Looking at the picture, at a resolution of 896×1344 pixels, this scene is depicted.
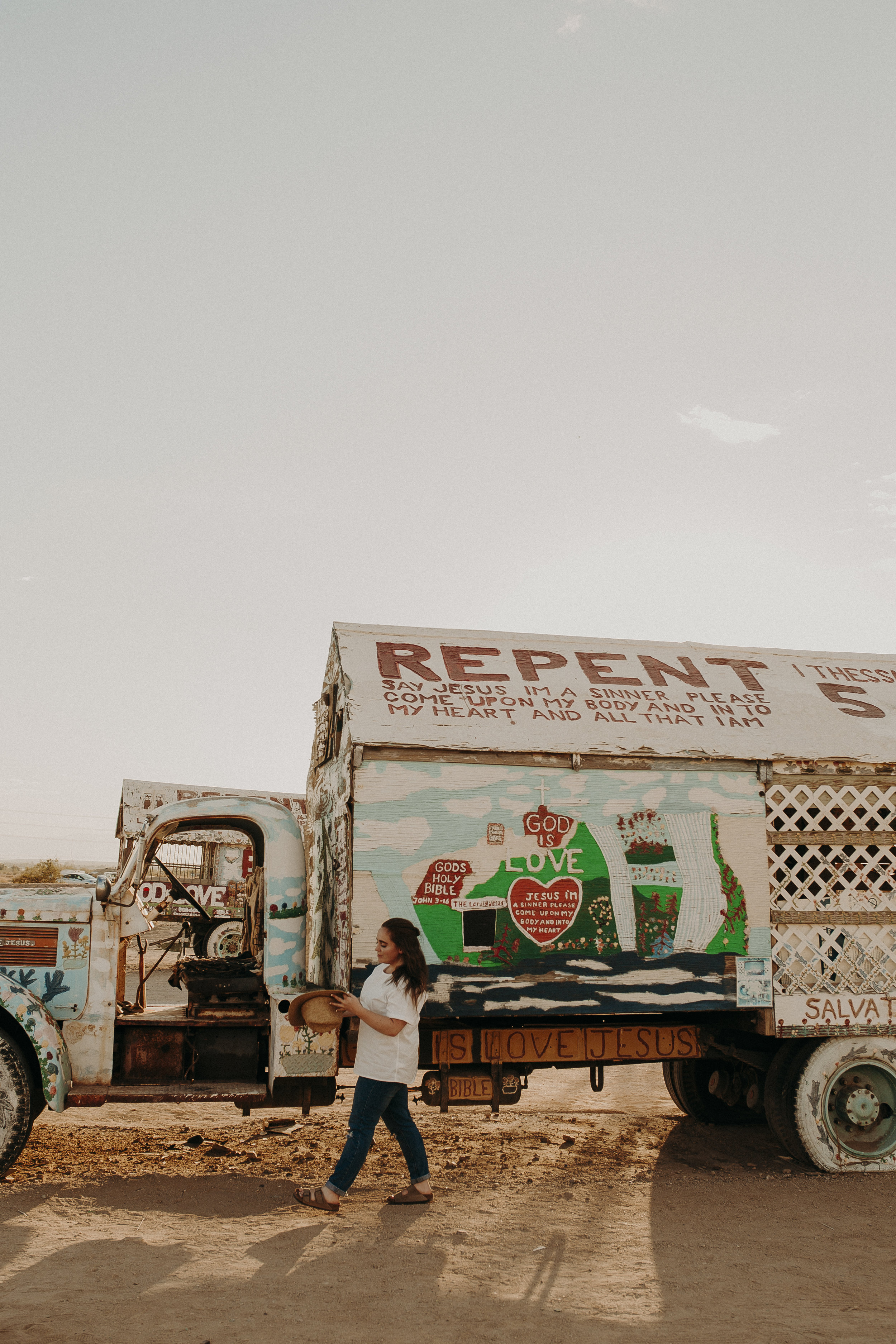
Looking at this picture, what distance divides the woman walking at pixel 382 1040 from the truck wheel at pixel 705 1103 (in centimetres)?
346

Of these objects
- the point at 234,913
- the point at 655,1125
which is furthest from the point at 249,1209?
the point at 234,913

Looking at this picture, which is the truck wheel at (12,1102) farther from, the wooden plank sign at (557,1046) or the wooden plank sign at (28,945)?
the wooden plank sign at (557,1046)

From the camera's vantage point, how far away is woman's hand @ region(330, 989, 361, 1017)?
5195mm

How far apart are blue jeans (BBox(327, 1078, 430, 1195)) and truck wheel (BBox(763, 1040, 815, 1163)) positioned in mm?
2562

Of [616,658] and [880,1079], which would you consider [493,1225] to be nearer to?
[880,1079]

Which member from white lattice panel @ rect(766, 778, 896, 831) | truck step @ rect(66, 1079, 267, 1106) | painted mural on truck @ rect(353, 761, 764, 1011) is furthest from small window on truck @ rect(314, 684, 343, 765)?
white lattice panel @ rect(766, 778, 896, 831)

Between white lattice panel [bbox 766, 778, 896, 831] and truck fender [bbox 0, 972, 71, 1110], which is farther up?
white lattice panel [bbox 766, 778, 896, 831]

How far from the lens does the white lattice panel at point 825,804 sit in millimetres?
6656

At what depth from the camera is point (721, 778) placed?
659 cm

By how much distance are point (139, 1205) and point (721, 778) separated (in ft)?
14.7

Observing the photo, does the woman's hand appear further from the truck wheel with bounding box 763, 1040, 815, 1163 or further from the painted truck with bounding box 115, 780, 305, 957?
the painted truck with bounding box 115, 780, 305, 957

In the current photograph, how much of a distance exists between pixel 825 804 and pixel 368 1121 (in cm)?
370

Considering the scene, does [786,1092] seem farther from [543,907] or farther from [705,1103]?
[543,907]

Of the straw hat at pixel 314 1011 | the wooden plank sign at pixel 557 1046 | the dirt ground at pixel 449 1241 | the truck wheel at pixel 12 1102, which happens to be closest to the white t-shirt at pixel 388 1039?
the straw hat at pixel 314 1011
